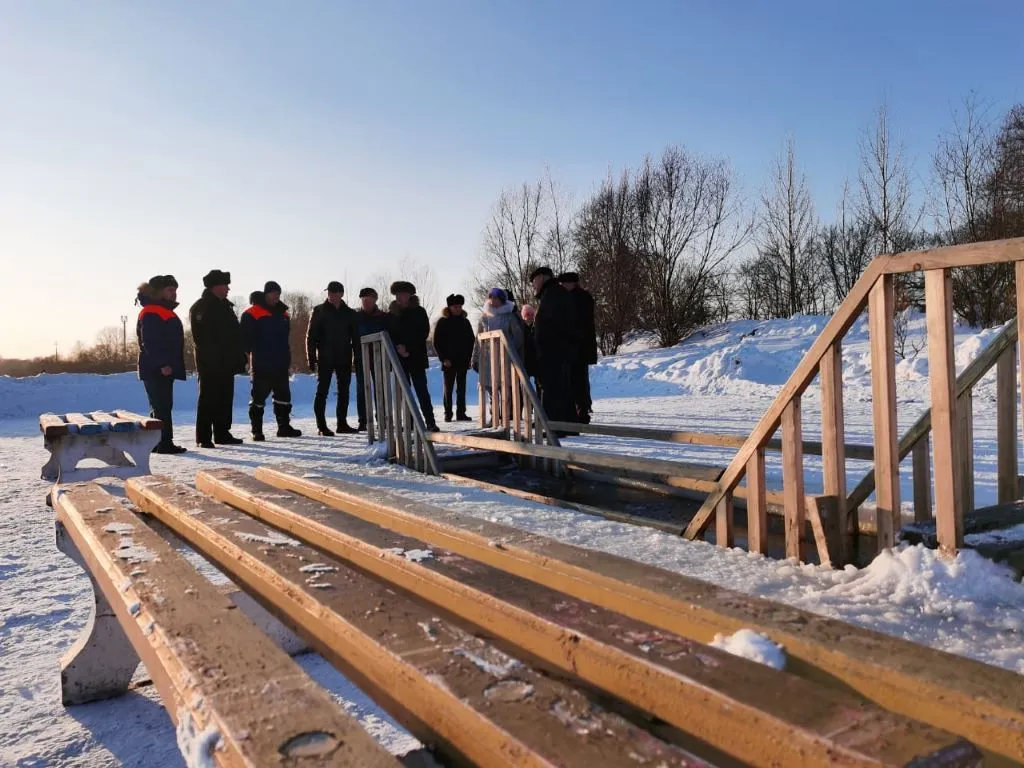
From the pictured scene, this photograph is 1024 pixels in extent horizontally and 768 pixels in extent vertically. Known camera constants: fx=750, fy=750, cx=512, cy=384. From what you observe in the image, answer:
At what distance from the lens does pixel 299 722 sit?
3.09 feet

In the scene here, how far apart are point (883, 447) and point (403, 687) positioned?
2.00m

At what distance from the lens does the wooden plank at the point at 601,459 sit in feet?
10.8

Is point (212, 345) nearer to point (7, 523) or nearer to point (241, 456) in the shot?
point (241, 456)

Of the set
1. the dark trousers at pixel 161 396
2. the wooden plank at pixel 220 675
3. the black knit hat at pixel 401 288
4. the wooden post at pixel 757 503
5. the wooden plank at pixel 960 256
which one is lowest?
the wooden post at pixel 757 503

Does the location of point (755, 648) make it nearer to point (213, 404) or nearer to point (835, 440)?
point (835, 440)

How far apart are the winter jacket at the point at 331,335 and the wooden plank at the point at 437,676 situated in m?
7.91

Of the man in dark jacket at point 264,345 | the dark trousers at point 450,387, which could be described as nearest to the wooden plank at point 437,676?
the man in dark jacket at point 264,345

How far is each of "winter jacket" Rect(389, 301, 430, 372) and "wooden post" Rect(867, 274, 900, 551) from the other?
6.92 m

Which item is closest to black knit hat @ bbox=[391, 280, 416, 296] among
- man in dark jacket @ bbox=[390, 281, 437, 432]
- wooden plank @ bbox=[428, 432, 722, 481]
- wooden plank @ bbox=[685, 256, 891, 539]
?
man in dark jacket @ bbox=[390, 281, 437, 432]

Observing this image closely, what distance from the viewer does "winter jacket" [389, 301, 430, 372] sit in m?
9.11

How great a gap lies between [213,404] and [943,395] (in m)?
7.66

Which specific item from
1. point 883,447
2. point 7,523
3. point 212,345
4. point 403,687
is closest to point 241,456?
point 212,345

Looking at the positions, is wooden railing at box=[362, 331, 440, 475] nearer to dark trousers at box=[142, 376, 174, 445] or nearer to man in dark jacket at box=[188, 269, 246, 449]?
man in dark jacket at box=[188, 269, 246, 449]

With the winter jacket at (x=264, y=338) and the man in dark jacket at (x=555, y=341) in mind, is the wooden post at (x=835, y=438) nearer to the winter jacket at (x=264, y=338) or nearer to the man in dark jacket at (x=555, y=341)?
the man in dark jacket at (x=555, y=341)
